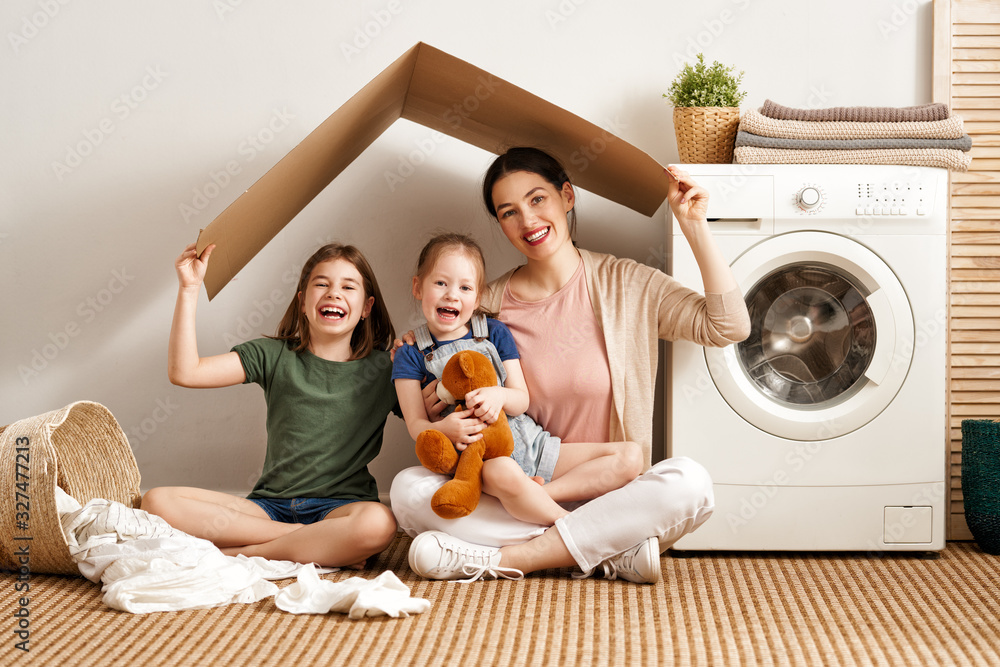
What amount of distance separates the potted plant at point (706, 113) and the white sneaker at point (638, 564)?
86cm

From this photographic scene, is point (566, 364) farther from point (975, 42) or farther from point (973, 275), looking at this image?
point (975, 42)

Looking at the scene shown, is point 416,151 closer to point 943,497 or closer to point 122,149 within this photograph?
point 122,149

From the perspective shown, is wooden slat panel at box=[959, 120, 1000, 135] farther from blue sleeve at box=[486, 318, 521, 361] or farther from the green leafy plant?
blue sleeve at box=[486, 318, 521, 361]

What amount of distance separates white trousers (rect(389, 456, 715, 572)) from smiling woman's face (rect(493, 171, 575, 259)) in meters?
0.51

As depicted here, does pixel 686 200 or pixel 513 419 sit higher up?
pixel 686 200

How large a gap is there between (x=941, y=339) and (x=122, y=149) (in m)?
1.96

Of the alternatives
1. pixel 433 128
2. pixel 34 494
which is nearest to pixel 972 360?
pixel 433 128

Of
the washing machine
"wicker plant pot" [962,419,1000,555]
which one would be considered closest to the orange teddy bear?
the washing machine

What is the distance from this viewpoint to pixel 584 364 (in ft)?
5.15

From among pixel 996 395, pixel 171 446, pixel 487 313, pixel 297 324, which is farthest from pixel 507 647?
pixel 996 395

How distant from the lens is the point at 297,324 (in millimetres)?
1684

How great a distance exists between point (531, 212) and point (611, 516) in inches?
24.7

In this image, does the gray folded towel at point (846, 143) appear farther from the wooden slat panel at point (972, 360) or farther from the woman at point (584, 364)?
the wooden slat panel at point (972, 360)

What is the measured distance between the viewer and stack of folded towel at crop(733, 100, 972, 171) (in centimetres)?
157
